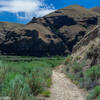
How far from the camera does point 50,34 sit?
268 ft

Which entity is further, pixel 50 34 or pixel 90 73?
pixel 50 34

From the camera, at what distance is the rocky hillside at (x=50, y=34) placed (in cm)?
7375

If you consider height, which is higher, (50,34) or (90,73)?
(50,34)

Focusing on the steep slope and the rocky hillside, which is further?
the rocky hillside

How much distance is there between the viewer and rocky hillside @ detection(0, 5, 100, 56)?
73750 mm

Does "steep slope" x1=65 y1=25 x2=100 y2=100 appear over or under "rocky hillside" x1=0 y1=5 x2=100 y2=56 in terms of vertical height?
under

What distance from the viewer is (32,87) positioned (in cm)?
809

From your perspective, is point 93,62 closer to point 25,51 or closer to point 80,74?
point 80,74

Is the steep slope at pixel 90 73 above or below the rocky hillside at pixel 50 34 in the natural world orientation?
below

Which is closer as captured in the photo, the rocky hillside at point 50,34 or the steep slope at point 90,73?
the steep slope at point 90,73

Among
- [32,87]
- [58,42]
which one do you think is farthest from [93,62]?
[58,42]

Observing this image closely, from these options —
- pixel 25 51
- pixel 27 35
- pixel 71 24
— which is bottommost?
pixel 25 51

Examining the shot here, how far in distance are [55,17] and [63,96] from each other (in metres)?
86.0

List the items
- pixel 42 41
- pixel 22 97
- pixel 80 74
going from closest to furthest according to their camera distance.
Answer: pixel 22 97 → pixel 80 74 → pixel 42 41
